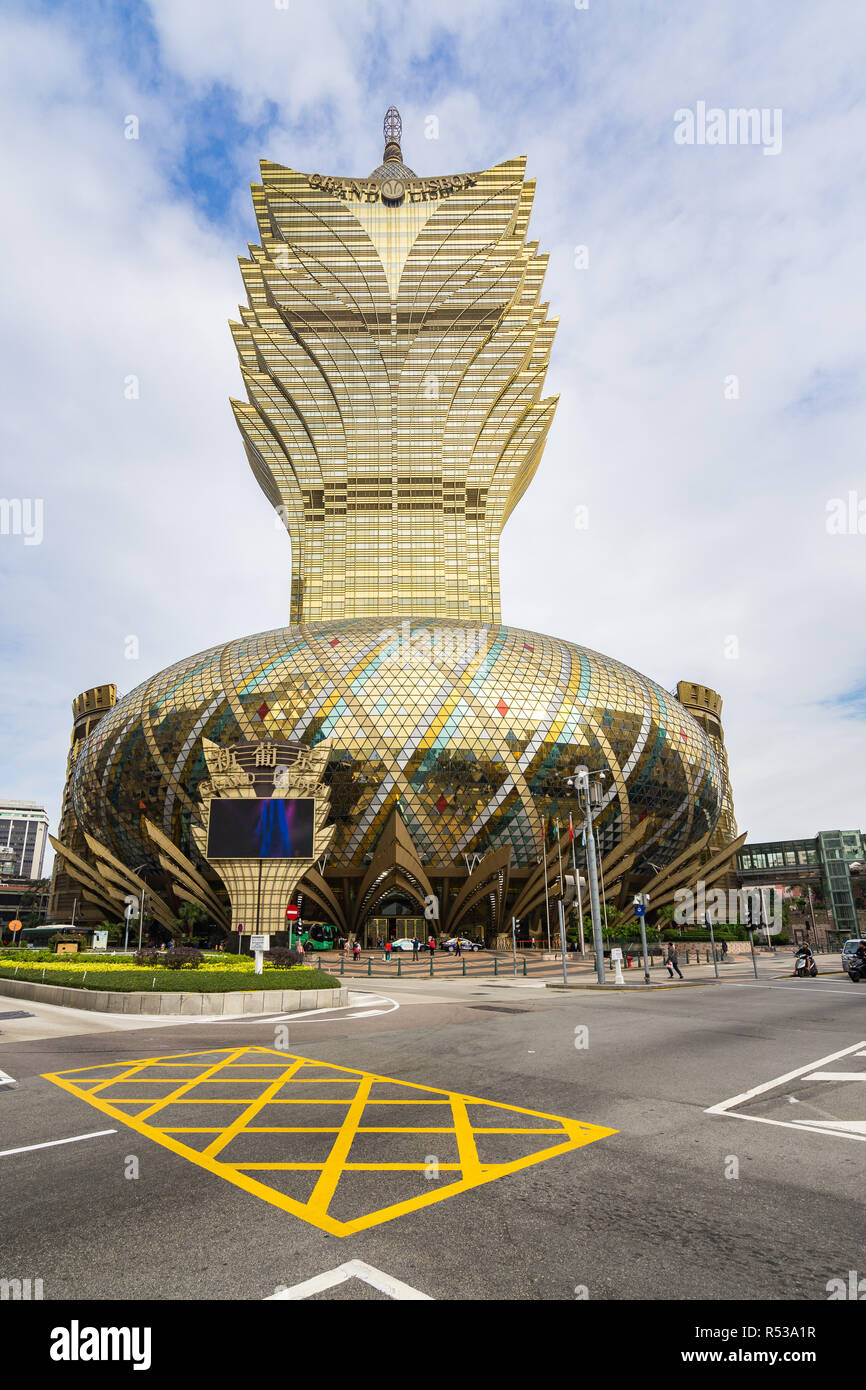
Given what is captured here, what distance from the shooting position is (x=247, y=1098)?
29.4 ft

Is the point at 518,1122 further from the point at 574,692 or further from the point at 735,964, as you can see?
the point at 574,692

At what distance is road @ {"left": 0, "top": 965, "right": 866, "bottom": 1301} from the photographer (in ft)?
13.8

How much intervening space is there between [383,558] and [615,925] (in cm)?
5944

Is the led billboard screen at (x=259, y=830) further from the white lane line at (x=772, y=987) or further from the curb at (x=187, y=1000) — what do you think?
the white lane line at (x=772, y=987)

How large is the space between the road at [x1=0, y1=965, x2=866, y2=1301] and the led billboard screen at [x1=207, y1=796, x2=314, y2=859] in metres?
23.1

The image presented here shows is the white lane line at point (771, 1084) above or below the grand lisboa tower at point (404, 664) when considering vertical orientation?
below

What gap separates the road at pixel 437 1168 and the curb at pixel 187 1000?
5593mm

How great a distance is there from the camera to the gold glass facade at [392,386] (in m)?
95.4

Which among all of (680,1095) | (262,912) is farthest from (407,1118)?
(262,912)

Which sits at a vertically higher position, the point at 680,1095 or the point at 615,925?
the point at 680,1095

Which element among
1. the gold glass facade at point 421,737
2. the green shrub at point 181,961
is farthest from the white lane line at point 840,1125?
the gold glass facade at point 421,737

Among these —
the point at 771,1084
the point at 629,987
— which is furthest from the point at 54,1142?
the point at 629,987

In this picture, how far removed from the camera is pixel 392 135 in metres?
131

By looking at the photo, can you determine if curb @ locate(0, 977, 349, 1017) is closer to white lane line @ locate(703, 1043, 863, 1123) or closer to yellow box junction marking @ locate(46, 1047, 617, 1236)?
yellow box junction marking @ locate(46, 1047, 617, 1236)
